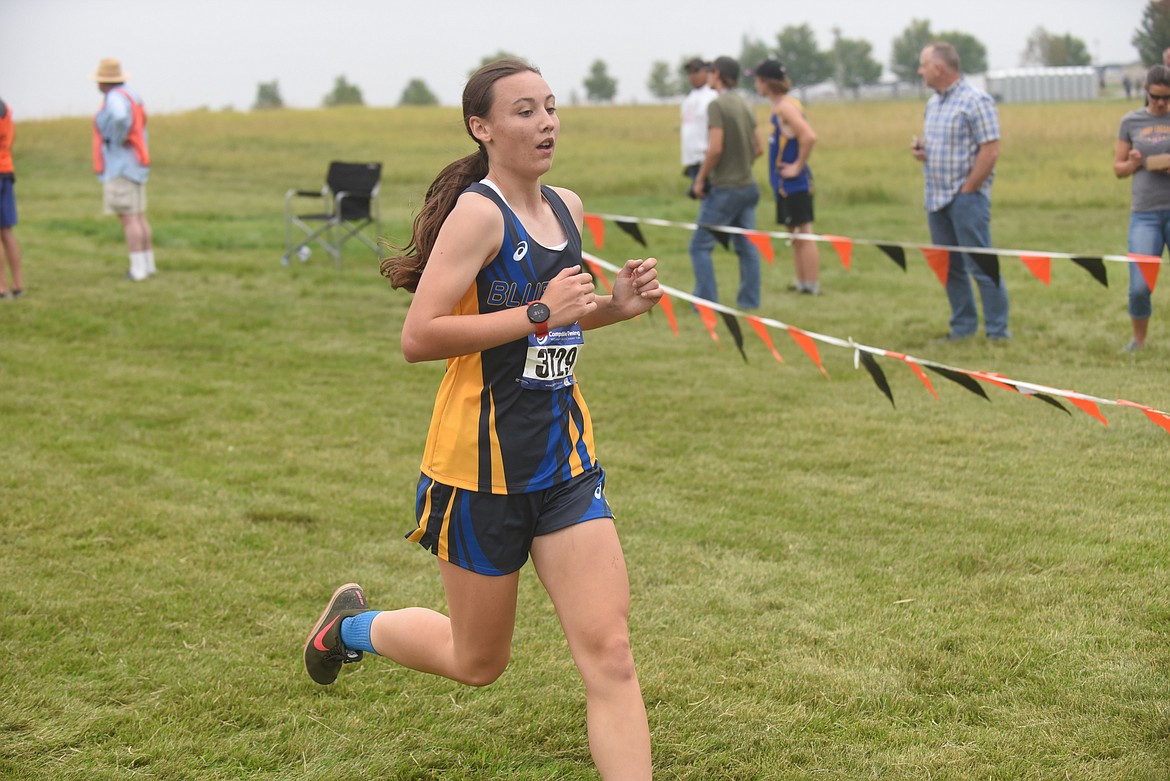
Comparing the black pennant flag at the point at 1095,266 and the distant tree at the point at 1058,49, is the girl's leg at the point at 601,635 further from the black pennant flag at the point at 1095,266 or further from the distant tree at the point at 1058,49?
the distant tree at the point at 1058,49

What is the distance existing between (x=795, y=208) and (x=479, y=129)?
8.97 metres

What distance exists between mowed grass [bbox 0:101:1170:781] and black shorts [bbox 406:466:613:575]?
2.64ft

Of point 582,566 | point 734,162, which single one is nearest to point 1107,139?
point 734,162

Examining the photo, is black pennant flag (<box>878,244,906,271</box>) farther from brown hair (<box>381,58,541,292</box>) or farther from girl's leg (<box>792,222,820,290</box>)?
brown hair (<box>381,58,541,292</box>)

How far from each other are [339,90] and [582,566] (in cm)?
13627

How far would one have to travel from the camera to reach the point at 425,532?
293 cm

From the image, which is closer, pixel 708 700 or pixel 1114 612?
pixel 708 700

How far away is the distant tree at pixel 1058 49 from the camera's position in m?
151

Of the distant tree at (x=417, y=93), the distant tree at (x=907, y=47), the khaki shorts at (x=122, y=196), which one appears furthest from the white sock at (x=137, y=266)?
the distant tree at (x=907, y=47)

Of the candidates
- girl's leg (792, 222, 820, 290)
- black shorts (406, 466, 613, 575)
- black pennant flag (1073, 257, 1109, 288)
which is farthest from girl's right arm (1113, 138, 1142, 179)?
black shorts (406, 466, 613, 575)

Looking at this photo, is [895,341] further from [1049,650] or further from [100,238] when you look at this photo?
[100,238]

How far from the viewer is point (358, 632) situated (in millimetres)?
3496

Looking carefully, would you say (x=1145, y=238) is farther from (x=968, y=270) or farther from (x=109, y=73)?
(x=109, y=73)

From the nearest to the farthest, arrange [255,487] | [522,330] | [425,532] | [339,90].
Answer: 1. [522,330]
2. [425,532]
3. [255,487]
4. [339,90]
